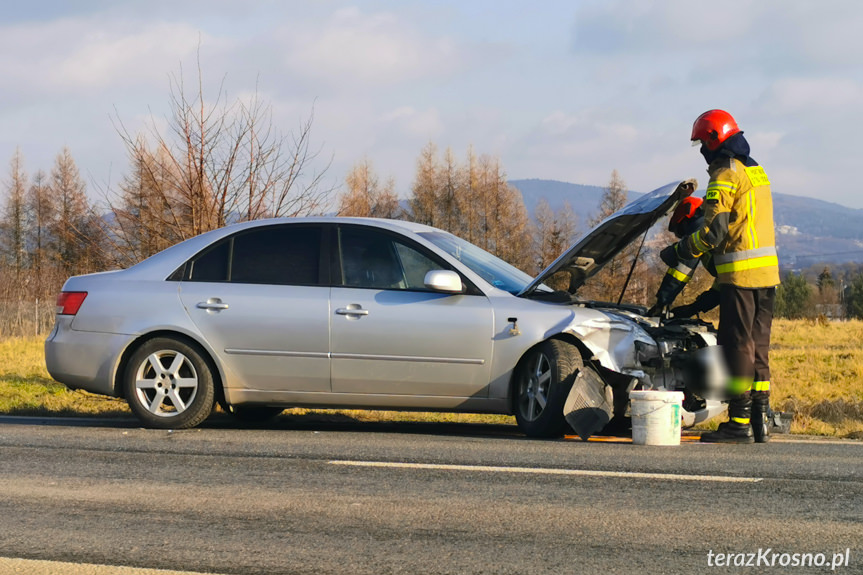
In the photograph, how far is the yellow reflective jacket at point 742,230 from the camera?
24.5 ft

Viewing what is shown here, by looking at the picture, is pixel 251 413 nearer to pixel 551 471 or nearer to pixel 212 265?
pixel 212 265

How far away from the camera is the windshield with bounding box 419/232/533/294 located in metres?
8.02

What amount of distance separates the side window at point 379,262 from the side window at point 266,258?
0.82 feet

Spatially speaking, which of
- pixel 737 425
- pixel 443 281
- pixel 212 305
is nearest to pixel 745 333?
pixel 737 425

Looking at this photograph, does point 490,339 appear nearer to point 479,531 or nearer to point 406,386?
point 406,386

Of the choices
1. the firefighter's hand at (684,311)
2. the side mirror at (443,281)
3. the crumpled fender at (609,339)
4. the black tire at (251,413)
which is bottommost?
the black tire at (251,413)

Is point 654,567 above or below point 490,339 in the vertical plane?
below

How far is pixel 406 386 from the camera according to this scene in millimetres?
7715

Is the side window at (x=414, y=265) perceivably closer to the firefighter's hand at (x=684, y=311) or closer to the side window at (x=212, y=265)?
the side window at (x=212, y=265)

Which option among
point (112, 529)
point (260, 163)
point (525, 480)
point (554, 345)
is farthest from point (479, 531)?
point (260, 163)

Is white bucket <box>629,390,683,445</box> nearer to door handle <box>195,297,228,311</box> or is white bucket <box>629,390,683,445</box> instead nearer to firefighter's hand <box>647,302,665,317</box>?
firefighter's hand <box>647,302,665,317</box>

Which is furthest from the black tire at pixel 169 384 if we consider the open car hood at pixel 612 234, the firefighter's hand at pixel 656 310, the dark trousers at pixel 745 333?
the dark trousers at pixel 745 333

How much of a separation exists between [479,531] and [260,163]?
10.6 metres

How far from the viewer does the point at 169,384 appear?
798 cm
